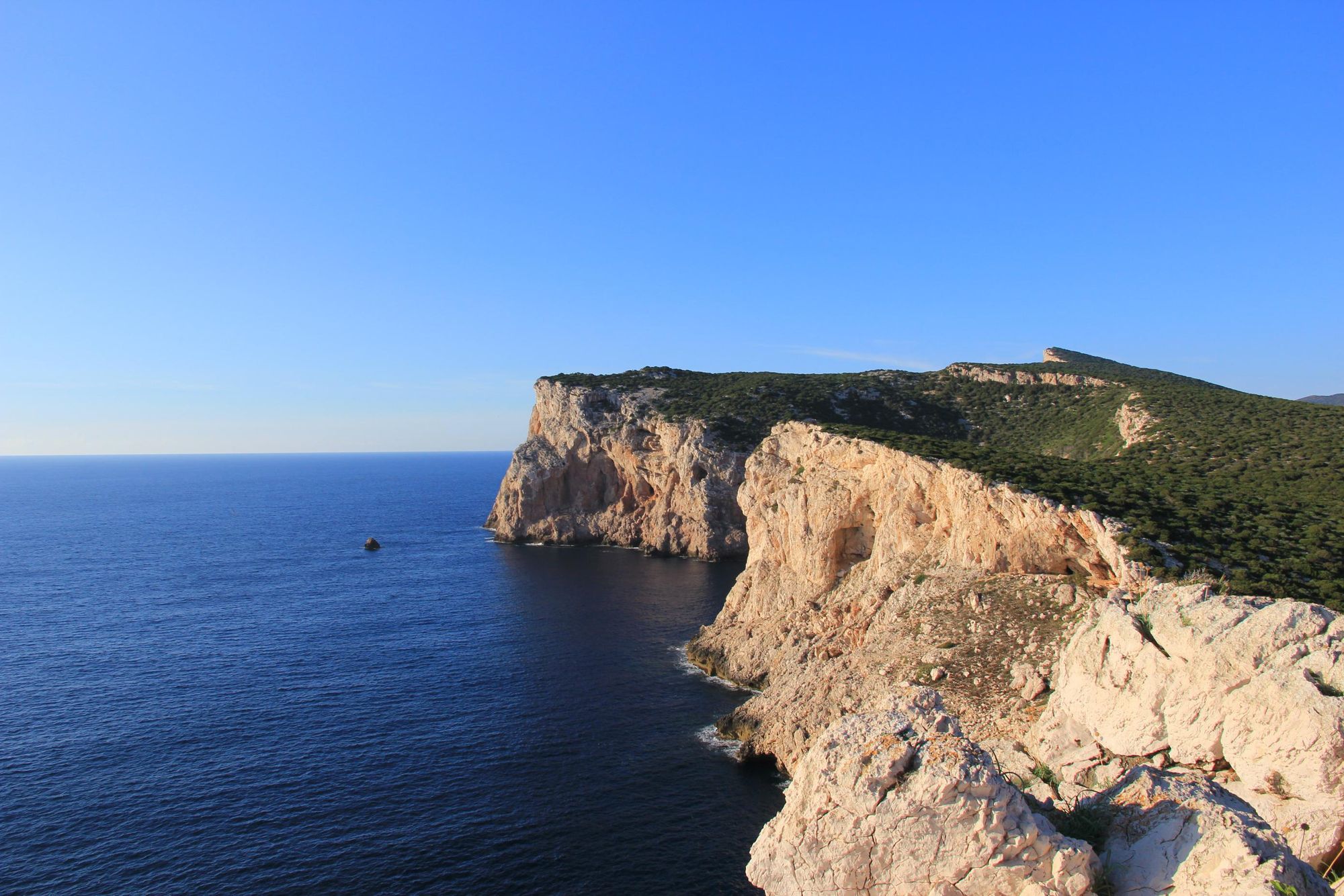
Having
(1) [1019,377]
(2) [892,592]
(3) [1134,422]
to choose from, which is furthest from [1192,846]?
(1) [1019,377]

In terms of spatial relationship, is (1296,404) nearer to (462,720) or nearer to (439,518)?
(462,720)

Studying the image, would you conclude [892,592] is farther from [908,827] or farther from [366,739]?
[366,739]

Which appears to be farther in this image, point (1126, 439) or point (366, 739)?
point (1126, 439)

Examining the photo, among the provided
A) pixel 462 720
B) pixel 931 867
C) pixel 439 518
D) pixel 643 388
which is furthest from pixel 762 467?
pixel 439 518

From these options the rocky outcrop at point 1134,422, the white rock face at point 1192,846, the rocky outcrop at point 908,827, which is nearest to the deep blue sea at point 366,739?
the rocky outcrop at point 908,827

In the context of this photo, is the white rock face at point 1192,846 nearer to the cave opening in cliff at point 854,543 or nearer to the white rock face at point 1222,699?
the white rock face at point 1222,699

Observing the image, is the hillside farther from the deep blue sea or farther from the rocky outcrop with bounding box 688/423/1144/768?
the deep blue sea

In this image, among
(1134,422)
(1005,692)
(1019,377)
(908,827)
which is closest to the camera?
(908,827)
